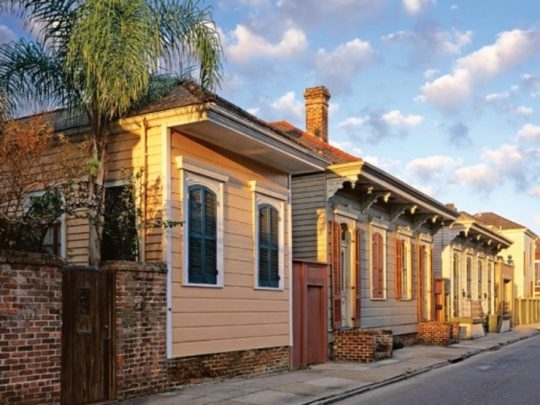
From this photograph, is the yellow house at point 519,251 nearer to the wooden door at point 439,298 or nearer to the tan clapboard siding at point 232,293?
the wooden door at point 439,298

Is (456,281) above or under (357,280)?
under

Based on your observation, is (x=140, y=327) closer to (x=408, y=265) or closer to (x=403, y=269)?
(x=403, y=269)

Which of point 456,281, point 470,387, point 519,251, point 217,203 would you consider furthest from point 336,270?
point 519,251

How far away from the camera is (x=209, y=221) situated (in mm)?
13266

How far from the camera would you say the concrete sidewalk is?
444 inches

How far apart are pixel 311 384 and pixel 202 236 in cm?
349

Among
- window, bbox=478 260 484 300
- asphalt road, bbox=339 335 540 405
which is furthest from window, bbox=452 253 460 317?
asphalt road, bbox=339 335 540 405

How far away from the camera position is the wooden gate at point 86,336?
10047 millimetres

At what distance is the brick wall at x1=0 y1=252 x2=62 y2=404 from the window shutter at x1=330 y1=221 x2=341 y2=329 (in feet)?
32.2

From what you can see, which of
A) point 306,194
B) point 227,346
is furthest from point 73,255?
point 306,194

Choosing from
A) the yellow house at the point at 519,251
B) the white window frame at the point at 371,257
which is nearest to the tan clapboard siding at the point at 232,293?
the white window frame at the point at 371,257

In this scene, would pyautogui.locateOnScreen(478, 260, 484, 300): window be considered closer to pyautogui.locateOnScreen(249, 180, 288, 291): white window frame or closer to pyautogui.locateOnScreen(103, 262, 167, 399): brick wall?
pyautogui.locateOnScreen(249, 180, 288, 291): white window frame

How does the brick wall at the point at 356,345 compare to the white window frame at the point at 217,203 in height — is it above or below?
below

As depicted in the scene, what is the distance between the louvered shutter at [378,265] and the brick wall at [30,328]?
517 inches
